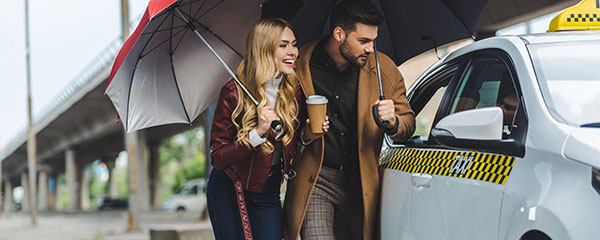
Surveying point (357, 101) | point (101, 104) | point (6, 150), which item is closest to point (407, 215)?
point (357, 101)

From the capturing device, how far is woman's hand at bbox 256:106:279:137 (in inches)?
138

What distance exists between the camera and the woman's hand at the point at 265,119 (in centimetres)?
350

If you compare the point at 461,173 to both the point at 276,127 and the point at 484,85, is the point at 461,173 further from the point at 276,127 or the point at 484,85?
the point at 276,127

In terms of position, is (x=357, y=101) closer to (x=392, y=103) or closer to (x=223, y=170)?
(x=392, y=103)

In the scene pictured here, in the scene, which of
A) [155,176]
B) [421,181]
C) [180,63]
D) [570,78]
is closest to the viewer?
[570,78]

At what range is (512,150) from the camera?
272 cm

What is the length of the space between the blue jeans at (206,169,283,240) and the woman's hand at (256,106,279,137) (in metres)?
0.37

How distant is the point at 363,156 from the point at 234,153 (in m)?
0.67

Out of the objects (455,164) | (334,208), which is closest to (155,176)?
(334,208)

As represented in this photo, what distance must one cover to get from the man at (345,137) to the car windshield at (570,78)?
0.91m

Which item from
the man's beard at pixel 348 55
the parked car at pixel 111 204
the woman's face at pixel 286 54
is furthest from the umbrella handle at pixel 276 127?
the parked car at pixel 111 204

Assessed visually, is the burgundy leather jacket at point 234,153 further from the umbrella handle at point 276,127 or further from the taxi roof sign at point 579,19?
the taxi roof sign at point 579,19

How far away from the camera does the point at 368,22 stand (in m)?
3.85

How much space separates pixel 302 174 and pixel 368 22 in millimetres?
845
